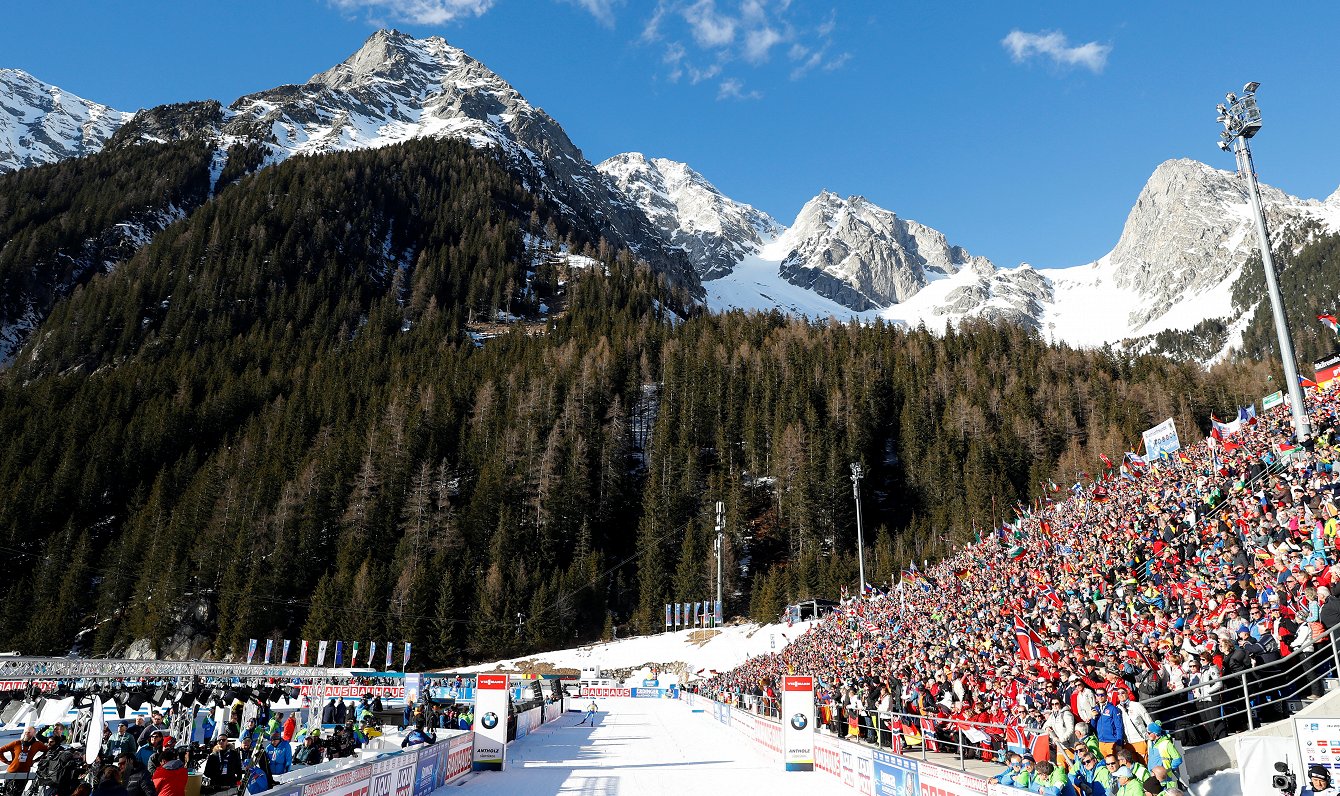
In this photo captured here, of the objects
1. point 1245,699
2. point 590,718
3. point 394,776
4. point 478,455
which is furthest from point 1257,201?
point 478,455

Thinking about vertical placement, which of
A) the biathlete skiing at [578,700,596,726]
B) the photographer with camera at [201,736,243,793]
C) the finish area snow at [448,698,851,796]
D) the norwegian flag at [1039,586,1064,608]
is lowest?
the biathlete skiing at [578,700,596,726]

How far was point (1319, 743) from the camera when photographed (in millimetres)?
7371

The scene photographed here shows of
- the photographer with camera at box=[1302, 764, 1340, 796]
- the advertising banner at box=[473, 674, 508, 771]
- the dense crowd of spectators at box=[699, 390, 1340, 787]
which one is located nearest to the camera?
the photographer with camera at box=[1302, 764, 1340, 796]

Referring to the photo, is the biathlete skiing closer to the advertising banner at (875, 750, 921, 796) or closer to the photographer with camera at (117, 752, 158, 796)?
the advertising banner at (875, 750, 921, 796)

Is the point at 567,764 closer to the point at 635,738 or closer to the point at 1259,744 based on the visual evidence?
the point at 635,738

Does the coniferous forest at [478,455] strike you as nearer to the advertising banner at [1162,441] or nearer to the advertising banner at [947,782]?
the advertising banner at [1162,441]

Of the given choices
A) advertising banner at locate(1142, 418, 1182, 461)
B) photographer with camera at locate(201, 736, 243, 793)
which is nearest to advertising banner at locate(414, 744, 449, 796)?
photographer with camera at locate(201, 736, 243, 793)

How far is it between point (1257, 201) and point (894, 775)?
1551cm

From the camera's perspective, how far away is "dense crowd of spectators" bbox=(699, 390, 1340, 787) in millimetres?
10609

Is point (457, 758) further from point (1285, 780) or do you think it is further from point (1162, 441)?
point (1162, 441)

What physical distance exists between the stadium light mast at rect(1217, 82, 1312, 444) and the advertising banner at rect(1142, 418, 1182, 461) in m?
15.9

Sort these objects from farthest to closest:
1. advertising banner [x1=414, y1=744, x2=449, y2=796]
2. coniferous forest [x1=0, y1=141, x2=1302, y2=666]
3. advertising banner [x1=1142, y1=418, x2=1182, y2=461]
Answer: coniferous forest [x1=0, y1=141, x2=1302, y2=666]
advertising banner [x1=1142, y1=418, x2=1182, y2=461]
advertising banner [x1=414, y1=744, x2=449, y2=796]

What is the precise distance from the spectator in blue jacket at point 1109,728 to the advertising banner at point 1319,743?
228cm

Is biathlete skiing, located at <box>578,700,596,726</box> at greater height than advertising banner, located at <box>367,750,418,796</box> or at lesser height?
lesser
